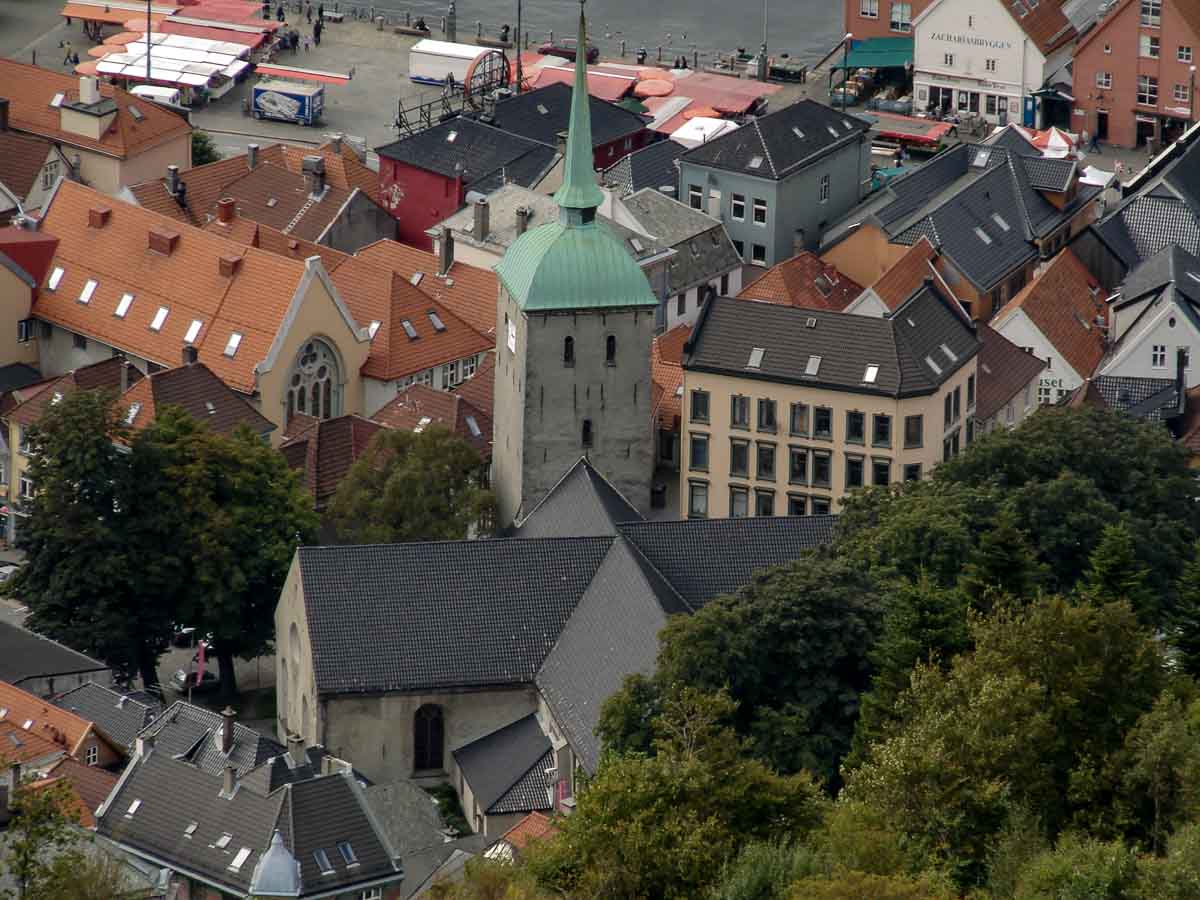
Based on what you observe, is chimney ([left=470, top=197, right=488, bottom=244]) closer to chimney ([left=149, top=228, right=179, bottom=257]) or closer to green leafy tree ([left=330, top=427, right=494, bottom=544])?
chimney ([left=149, top=228, right=179, bottom=257])

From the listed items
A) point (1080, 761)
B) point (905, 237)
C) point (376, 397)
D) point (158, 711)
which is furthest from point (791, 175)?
point (1080, 761)

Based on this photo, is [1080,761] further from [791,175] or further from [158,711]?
[791,175]

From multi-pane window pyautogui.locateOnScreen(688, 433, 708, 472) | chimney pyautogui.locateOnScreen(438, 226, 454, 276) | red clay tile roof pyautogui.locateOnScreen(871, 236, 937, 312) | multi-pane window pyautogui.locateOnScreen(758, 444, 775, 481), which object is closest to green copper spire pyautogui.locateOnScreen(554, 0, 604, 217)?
multi-pane window pyautogui.locateOnScreen(688, 433, 708, 472)

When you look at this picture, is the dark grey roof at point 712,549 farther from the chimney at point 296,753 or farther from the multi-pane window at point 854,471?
the multi-pane window at point 854,471

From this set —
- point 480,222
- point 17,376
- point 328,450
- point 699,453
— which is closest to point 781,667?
point 699,453

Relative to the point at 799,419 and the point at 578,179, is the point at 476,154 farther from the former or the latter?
the point at 578,179
